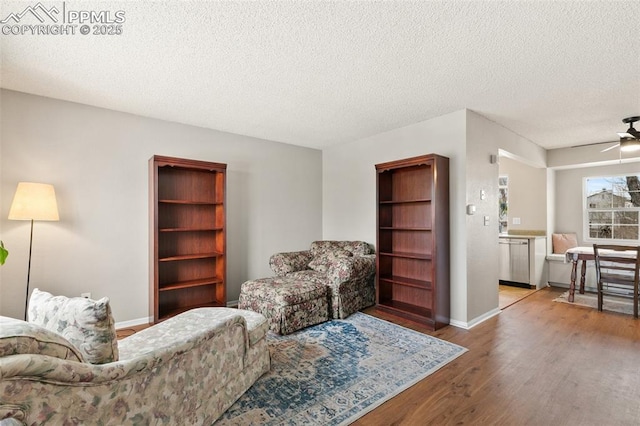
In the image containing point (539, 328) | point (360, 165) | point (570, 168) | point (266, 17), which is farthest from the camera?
point (570, 168)

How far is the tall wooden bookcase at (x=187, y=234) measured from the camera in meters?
3.59

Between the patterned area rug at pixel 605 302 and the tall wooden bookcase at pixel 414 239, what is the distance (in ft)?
8.05

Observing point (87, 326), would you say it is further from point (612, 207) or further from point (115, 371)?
point (612, 207)

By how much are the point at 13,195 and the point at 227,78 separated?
2.46 metres

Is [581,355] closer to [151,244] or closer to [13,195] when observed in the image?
[151,244]

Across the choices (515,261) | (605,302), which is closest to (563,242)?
(515,261)

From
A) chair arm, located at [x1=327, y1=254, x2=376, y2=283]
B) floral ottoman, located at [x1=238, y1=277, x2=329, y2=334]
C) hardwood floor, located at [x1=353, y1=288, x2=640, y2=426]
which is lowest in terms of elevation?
hardwood floor, located at [x1=353, y1=288, x2=640, y2=426]

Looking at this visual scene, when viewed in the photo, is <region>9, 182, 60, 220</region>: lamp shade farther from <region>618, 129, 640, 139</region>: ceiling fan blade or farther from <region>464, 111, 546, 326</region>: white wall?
<region>618, 129, 640, 139</region>: ceiling fan blade

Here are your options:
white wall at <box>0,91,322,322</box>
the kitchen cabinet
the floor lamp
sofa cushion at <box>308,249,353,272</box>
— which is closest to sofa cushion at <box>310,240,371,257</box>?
sofa cushion at <box>308,249,353,272</box>

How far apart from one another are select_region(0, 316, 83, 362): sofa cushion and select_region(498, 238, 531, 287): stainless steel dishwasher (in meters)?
5.83

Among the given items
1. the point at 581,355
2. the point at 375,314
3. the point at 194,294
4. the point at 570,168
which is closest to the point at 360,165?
the point at 375,314

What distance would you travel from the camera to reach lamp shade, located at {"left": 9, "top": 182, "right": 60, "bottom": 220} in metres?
2.75

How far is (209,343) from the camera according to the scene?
177cm

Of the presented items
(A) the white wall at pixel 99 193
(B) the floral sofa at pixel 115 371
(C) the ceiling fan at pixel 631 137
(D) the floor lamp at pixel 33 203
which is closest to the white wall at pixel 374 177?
(A) the white wall at pixel 99 193
